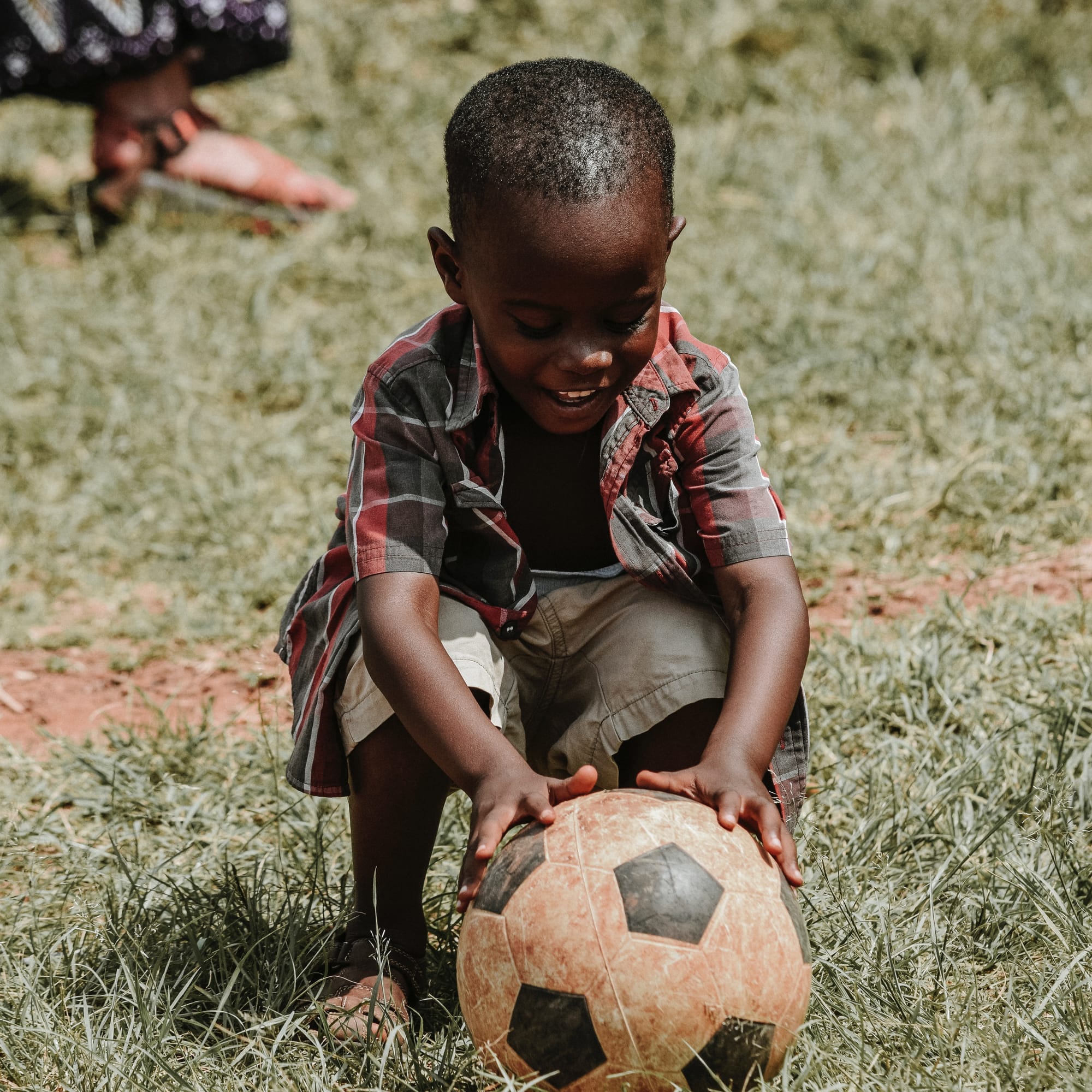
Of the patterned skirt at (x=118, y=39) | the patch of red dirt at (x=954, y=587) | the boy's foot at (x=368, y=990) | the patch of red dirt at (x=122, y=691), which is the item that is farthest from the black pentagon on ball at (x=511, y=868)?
the patterned skirt at (x=118, y=39)

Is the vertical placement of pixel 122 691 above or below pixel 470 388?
below

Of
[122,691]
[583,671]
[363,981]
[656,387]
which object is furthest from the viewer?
[122,691]

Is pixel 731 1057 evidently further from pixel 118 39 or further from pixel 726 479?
pixel 118 39

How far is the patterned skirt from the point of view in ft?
19.9

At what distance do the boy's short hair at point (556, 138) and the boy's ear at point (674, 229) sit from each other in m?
0.03

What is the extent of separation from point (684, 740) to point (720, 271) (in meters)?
3.22

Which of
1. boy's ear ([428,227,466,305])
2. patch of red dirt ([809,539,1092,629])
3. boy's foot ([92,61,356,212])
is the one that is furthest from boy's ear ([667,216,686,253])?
boy's foot ([92,61,356,212])

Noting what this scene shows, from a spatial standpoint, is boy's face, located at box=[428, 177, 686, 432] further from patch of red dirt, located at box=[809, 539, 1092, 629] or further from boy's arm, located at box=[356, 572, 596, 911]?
patch of red dirt, located at box=[809, 539, 1092, 629]

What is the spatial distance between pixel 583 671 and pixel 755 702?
0.44 meters

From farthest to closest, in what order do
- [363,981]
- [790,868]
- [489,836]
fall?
[363,981]
[790,868]
[489,836]

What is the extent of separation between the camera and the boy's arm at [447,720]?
2158mm

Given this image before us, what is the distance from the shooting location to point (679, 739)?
8.46 ft

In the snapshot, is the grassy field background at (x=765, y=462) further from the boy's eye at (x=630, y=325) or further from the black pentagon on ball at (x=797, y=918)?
the boy's eye at (x=630, y=325)

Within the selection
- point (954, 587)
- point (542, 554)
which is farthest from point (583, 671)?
point (954, 587)
